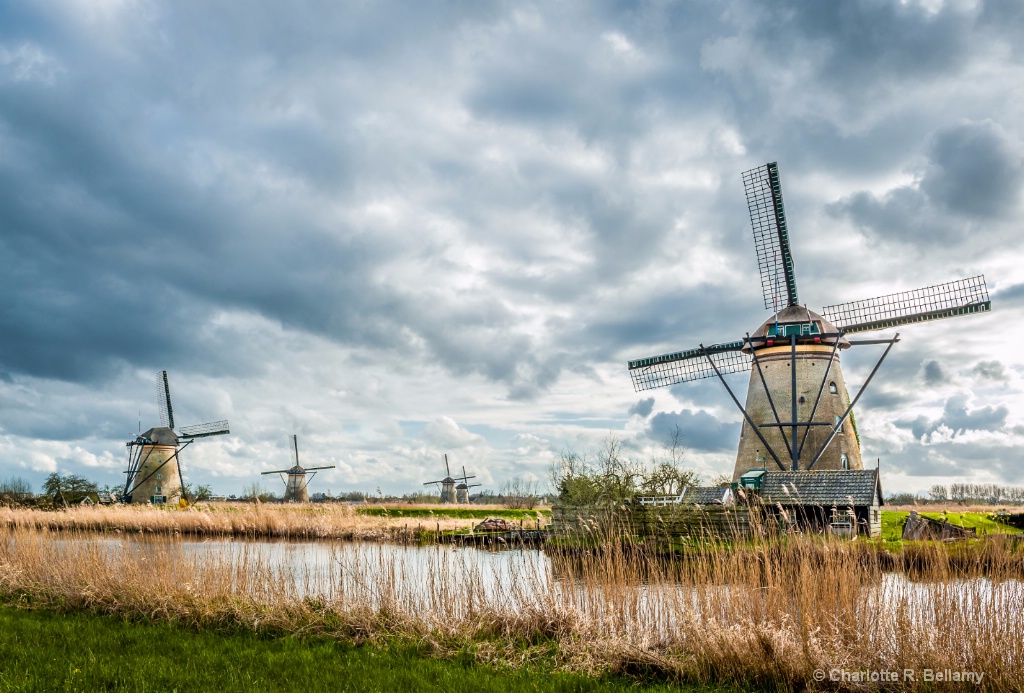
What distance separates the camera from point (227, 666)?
6633 millimetres

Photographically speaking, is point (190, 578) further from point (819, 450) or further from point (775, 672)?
point (819, 450)

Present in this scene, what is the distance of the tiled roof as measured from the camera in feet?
63.0

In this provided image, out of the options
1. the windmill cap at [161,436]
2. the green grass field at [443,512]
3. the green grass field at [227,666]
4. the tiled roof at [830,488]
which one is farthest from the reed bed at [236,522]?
the windmill cap at [161,436]

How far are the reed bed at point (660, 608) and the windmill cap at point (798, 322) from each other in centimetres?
1780

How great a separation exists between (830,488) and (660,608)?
14619mm

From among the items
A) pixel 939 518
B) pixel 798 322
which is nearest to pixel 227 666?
pixel 939 518

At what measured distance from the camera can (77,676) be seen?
20.1 ft

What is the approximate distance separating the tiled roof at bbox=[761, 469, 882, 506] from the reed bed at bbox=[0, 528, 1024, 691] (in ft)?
40.2

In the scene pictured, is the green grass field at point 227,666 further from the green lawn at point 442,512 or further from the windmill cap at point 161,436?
the windmill cap at point 161,436

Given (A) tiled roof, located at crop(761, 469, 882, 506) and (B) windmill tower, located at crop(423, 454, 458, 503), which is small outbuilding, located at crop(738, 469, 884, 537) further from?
(B) windmill tower, located at crop(423, 454, 458, 503)

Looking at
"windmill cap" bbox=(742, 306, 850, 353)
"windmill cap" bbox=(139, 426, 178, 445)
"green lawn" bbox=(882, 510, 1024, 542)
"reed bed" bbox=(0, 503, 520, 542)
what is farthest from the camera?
"windmill cap" bbox=(139, 426, 178, 445)

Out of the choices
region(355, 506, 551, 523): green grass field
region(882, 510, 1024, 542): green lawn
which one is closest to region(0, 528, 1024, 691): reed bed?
region(882, 510, 1024, 542): green lawn

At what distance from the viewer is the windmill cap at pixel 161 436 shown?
4672 centimetres

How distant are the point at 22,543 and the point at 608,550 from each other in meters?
9.30
